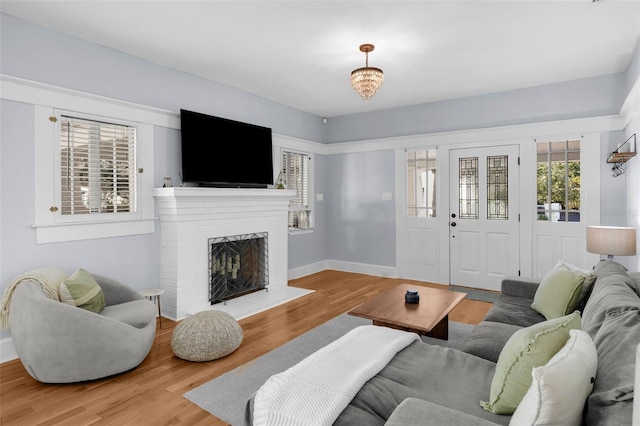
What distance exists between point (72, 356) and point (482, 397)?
258cm

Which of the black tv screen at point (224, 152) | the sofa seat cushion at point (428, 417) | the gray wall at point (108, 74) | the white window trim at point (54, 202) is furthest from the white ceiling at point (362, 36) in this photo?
the sofa seat cushion at point (428, 417)

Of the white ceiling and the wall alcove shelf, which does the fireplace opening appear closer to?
the white ceiling

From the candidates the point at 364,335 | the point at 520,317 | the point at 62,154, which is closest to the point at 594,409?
the point at 364,335

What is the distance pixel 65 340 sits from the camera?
8.07 ft

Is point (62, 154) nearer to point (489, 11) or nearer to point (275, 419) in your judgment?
point (275, 419)

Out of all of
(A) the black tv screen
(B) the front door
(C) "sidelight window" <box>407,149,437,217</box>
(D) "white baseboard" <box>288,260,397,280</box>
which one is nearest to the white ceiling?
(A) the black tv screen

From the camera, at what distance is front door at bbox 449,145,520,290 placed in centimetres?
500

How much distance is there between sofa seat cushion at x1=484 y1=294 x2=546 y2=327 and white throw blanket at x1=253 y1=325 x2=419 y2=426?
37.9 inches

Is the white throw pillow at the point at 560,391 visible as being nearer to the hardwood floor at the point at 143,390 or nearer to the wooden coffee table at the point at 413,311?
the wooden coffee table at the point at 413,311

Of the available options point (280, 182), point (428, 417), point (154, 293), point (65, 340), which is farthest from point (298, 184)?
point (428, 417)

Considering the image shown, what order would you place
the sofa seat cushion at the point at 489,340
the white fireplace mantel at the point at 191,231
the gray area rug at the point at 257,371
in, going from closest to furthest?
1. the sofa seat cushion at the point at 489,340
2. the gray area rug at the point at 257,371
3. the white fireplace mantel at the point at 191,231

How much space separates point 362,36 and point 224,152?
2129 millimetres

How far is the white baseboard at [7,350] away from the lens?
293 cm

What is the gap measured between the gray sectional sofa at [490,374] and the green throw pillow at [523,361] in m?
0.02
